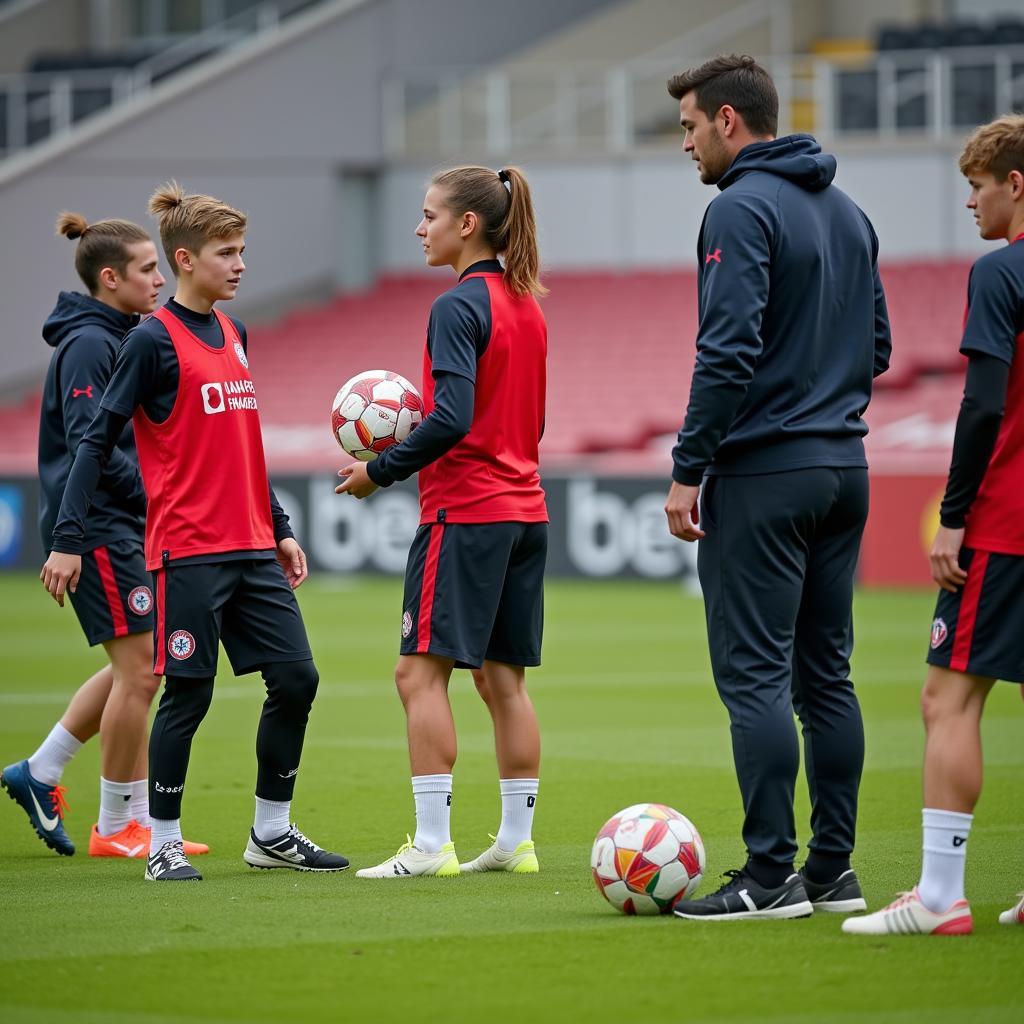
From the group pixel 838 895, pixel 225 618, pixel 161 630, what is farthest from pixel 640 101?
pixel 838 895

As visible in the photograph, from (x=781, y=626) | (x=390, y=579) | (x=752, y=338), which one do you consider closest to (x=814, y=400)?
(x=752, y=338)

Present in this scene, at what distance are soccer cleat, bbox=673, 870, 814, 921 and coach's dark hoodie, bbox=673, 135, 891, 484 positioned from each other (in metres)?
1.20

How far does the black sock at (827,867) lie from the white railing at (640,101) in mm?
20766

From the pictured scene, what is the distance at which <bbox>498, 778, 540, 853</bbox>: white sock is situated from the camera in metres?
6.55

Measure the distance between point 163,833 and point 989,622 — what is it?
287 cm

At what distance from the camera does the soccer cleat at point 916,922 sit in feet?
17.2

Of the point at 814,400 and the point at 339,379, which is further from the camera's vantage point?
the point at 339,379

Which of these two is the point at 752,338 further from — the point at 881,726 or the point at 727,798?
the point at 881,726

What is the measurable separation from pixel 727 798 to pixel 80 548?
10.4 feet

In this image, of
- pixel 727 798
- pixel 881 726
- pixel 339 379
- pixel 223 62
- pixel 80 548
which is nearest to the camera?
pixel 80 548

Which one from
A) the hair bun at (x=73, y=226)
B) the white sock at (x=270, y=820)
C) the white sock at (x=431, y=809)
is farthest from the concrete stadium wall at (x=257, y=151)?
the white sock at (x=431, y=809)

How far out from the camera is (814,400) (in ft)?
17.9

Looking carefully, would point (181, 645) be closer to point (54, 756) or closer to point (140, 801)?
point (140, 801)

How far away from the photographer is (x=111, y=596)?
711cm
